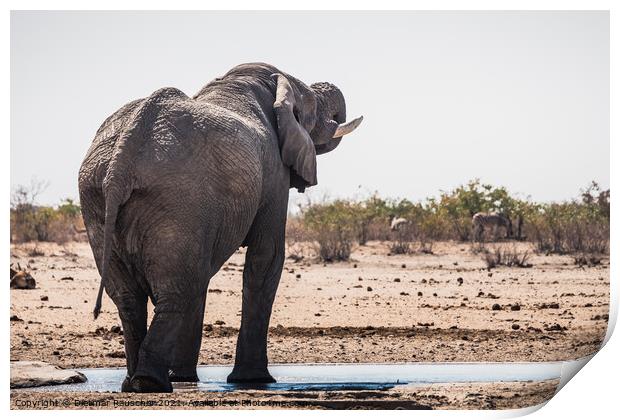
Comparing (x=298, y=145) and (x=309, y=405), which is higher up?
(x=298, y=145)

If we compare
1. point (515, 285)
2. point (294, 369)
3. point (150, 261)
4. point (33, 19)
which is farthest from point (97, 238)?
point (515, 285)

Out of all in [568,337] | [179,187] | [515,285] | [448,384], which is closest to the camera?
[179,187]

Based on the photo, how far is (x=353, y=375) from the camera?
12.0 meters

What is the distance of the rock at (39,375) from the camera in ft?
37.1

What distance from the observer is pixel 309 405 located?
10.1m

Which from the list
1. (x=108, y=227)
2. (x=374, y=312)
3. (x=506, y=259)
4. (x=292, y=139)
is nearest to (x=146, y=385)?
(x=108, y=227)

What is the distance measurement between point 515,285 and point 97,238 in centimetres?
972

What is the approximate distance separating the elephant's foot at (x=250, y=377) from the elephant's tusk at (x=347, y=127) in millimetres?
2570

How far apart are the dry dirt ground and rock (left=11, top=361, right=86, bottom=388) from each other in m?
1.36

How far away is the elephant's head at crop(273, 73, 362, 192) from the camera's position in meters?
11.9

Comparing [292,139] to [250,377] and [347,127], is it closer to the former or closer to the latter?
[347,127]

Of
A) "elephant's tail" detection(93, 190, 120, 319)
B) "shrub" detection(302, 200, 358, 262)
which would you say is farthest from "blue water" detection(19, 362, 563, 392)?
"shrub" detection(302, 200, 358, 262)

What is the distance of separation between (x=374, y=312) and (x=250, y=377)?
17.9 ft

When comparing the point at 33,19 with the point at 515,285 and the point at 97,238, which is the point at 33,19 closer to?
the point at 97,238
